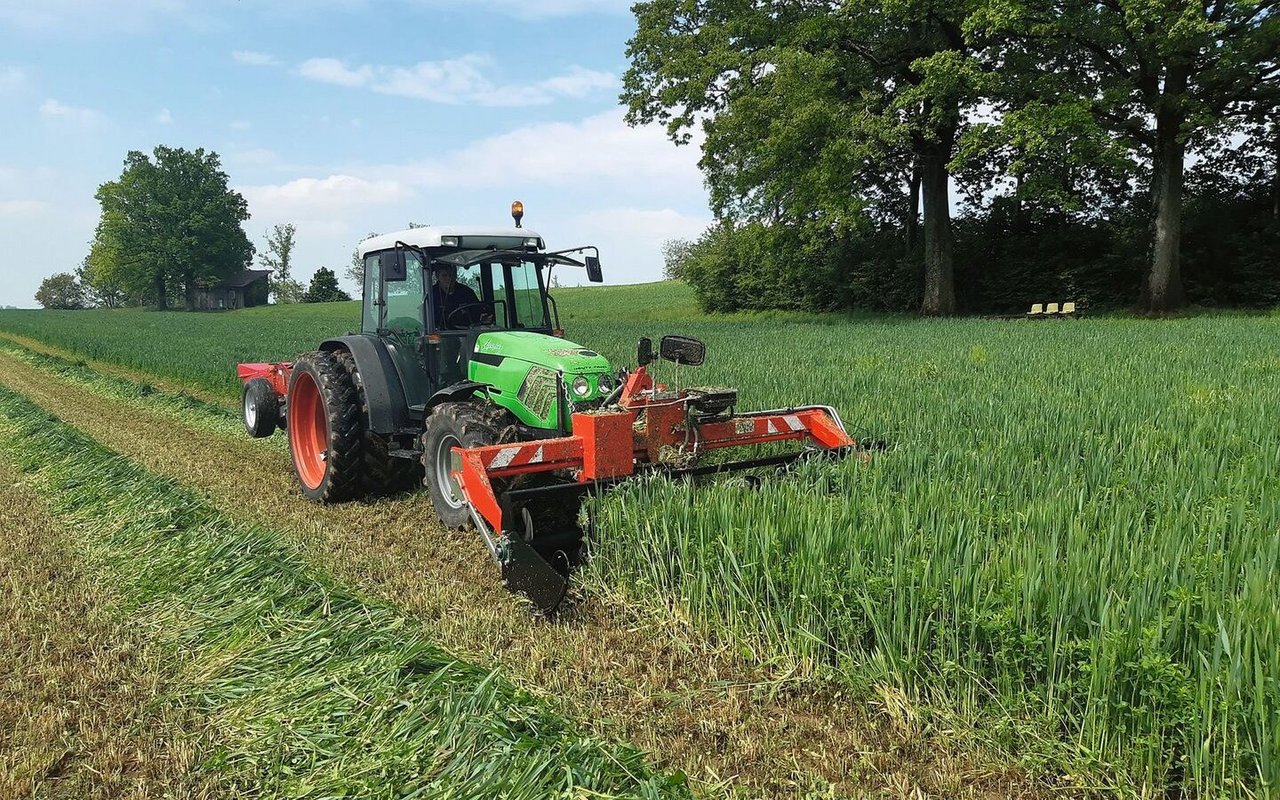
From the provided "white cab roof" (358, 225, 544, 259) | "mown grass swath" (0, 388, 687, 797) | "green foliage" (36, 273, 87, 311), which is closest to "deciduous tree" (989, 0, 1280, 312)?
"white cab roof" (358, 225, 544, 259)

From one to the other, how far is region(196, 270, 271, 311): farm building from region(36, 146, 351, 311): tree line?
747 millimetres

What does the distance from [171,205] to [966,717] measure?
82.2m

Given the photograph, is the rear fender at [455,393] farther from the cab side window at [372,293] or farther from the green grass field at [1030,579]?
the green grass field at [1030,579]

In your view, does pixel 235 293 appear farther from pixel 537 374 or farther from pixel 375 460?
pixel 537 374

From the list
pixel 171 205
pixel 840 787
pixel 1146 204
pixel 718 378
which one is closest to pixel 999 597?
pixel 840 787

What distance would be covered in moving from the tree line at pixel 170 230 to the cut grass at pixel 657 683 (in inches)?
2955

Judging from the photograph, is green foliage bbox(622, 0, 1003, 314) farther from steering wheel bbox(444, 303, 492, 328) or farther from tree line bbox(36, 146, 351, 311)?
tree line bbox(36, 146, 351, 311)

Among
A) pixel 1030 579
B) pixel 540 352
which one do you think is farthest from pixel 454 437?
pixel 1030 579

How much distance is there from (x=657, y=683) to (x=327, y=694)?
1.38 metres

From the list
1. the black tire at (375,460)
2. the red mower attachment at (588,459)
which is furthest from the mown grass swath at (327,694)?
the black tire at (375,460)

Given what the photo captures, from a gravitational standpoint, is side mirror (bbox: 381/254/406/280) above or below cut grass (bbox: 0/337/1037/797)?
above

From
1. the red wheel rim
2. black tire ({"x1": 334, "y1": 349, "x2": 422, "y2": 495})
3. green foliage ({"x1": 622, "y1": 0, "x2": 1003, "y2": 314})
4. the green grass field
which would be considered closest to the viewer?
the green grass field

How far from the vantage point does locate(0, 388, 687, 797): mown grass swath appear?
2857 mm

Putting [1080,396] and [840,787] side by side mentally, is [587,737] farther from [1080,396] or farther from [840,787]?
[1080,396]
